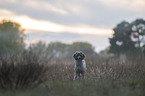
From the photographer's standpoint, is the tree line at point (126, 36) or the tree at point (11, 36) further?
the tree at point (11, 36)

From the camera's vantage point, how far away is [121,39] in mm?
44938

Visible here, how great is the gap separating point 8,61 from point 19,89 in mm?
1111

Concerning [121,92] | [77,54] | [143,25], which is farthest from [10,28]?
[121,92]

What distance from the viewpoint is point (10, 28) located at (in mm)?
56062

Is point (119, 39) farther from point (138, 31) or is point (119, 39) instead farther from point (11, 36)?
point (11, 36)

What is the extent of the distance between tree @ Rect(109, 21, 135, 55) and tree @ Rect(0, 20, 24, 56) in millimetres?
23797

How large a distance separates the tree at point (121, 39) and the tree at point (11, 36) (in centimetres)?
2380

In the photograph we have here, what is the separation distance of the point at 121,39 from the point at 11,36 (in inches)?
1160

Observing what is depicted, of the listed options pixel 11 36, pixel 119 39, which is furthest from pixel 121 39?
pixel 11 36

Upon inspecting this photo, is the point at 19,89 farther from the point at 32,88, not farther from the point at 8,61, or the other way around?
the point at 8,61

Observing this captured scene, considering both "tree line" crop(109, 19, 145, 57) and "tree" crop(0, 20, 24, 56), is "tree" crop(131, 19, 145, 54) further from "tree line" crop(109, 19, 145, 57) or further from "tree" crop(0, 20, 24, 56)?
"tree" crop(0, 20, 24, 56)

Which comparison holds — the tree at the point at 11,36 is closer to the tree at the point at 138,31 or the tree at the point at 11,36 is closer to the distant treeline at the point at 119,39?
the distant treeline at the point at 119,39

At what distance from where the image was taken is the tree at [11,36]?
50.0 m

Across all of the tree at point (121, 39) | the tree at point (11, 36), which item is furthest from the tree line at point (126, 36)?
the tree at point (11, 36)
